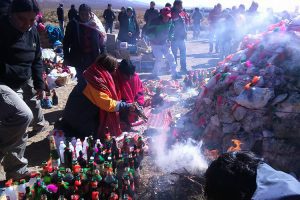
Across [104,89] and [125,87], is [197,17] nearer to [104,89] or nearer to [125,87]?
[125,87]

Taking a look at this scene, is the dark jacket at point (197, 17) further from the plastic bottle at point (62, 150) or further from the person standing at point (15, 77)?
the plastic bottle at point (62, 150)

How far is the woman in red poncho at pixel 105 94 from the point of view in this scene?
483 centimetres

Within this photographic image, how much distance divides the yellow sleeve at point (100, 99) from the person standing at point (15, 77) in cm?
91

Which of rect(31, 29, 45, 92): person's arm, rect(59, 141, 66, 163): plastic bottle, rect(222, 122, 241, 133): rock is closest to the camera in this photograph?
rect(59, 141, 66, 163): plastic bottle

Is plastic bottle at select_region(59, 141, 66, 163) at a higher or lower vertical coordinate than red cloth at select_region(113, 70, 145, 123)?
lower

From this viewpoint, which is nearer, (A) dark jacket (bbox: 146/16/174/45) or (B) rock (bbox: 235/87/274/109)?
(B) rock (bbox: 235/87/274/109)

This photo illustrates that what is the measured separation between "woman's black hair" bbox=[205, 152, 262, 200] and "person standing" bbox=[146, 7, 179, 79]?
8.07m

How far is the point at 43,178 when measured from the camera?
3617mm

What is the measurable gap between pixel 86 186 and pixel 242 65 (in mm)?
3458

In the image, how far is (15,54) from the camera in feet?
13.4

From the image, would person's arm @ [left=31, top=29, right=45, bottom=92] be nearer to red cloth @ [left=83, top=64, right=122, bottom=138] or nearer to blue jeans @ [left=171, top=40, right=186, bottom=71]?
red cloth @ [left=83, top=64, right=122, bottom=138]

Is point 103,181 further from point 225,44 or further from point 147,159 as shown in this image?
point 225,44

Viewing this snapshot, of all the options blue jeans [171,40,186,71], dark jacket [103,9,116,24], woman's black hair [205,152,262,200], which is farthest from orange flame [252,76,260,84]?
dark jacket [103,9,116,24]

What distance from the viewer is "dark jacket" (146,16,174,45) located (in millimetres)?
9609
